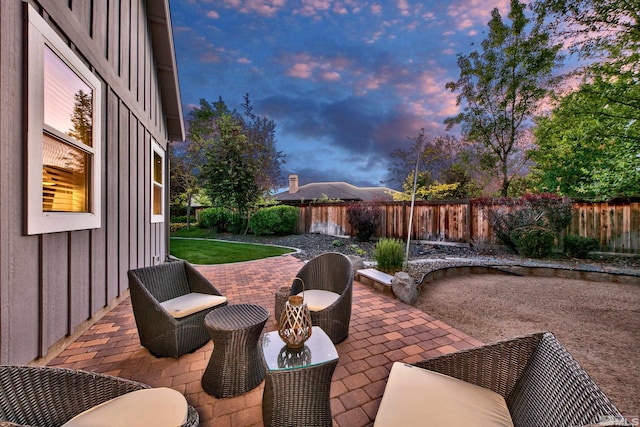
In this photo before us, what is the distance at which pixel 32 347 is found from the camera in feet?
6.28

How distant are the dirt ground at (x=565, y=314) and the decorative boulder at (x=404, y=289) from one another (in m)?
0.23

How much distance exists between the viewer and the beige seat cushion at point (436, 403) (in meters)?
1.08

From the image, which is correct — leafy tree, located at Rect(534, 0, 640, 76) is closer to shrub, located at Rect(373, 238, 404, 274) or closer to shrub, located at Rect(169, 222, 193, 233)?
shrub, located at Rect(373, 238, 404, 274)

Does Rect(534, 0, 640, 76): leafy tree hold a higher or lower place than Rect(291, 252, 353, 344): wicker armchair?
higher

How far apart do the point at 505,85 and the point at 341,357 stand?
47.1ft

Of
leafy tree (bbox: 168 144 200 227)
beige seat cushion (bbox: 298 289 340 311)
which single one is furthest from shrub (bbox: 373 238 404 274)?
leafy tree (bbox: 168 144 200 227)

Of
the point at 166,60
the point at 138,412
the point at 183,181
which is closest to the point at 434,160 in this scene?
the point at 166,60

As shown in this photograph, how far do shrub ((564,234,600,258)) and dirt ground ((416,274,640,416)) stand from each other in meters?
1.94

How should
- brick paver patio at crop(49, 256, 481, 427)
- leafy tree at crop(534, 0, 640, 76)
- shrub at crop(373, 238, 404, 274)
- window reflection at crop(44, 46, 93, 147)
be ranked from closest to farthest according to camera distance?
brick paver patio at crop(49, 256, 481, 427) < window reflection at crop(44, 46, 93, 147) < shrub at crop(373, 238, 404, 274) < leafy tree at crop(534, 0, 640, 76)

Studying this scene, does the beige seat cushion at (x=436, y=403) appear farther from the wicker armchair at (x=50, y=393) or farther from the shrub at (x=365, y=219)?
the shrub at (x=365, y=219)

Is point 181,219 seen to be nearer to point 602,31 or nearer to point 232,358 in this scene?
point 232,358

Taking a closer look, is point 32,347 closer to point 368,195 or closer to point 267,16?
point 267,16

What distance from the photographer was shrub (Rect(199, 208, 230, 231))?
1339 centimetres

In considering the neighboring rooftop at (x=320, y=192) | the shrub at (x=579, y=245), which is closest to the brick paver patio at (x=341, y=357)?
the shrub at (x=579, y=245)
